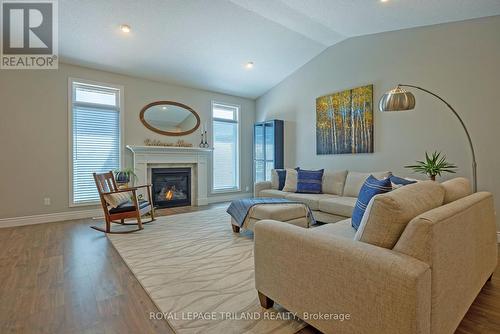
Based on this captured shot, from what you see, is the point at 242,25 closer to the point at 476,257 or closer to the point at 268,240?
the point at 268,240

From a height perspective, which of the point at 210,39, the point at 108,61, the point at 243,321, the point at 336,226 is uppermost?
the point at 210,39

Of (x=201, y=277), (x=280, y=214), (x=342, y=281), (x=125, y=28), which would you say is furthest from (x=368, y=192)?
(x=125, y=28)

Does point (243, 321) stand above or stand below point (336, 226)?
below

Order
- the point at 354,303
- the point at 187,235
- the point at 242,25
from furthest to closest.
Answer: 1. the point at 242,25
2. the point at 187,235
3. the point at 354,303

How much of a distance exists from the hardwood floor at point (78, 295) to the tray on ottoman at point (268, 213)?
1414 millimetres

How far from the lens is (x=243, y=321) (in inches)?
63.5

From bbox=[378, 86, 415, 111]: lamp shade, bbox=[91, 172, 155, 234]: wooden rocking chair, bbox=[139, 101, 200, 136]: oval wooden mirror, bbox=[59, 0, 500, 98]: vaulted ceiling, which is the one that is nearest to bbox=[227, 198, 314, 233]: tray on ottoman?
bbox=[91, 172, 155, 234]: wooden rocking chair

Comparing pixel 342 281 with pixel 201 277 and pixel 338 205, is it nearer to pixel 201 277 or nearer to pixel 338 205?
pixel 201 277

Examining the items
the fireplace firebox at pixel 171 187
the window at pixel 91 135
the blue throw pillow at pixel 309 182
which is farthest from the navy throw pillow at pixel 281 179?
the window at pixel 91 135

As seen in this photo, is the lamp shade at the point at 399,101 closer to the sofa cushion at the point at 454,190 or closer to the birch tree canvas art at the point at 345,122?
the sofa cushion at the point at 454,190

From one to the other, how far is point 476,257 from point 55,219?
5.41 meters

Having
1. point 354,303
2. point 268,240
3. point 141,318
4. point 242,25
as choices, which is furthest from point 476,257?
point 242,25

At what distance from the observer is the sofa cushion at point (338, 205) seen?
3.37 meters

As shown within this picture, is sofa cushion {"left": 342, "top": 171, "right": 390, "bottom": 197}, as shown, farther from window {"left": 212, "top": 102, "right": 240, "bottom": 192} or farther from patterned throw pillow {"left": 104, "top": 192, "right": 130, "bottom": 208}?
patterned throw pillow {"left": 104, "top": 192, "right": 130, "bottom": 208}
